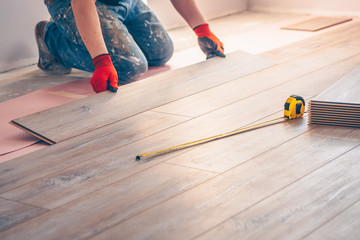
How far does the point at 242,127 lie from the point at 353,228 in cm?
80

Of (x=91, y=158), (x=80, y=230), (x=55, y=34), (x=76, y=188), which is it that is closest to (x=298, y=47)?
(x=55, y=34)

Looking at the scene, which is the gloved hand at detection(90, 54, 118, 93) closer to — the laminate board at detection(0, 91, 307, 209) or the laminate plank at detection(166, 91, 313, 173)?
the laminate board at detection(0, 91, 307, 209)

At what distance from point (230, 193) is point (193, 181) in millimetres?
147

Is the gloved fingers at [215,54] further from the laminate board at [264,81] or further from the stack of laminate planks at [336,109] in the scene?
the stack of laminate planks at [336,109]

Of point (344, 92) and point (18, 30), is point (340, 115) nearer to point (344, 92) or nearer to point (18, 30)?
point (344, 92)

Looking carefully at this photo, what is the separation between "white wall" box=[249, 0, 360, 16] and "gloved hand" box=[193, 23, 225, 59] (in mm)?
1820

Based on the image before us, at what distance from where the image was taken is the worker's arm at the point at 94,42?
246cm

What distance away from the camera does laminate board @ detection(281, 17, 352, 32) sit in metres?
3.88

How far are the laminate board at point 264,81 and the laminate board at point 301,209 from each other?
2.68 feet

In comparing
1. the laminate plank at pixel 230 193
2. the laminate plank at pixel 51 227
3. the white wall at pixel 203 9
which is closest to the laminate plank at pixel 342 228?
the laminate plank at pixel 230 193

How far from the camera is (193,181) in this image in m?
1.46

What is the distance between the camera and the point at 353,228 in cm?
113

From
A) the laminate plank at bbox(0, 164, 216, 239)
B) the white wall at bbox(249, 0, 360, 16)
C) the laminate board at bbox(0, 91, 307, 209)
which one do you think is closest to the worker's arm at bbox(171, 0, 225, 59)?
the laminate board at bbox(0, 91, 307, 209)

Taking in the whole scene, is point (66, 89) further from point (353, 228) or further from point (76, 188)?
point (353, 228)
